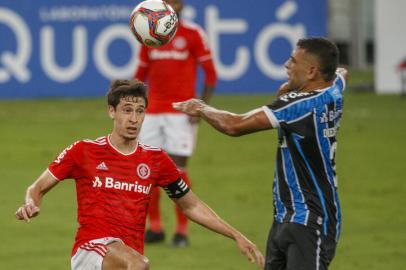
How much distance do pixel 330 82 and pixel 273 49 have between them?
2169cm

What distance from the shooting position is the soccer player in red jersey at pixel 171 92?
1292 cm

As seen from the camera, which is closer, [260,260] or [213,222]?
[260,260]

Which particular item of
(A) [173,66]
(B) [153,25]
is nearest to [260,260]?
(B) [153,25]

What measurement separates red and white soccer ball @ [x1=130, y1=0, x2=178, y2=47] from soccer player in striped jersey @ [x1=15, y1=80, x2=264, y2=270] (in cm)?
135

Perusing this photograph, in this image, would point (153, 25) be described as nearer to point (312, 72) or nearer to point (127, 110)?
point (127, 110)

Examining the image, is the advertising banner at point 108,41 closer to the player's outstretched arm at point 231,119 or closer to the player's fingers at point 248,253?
the player's outstretched arm at point 231,119

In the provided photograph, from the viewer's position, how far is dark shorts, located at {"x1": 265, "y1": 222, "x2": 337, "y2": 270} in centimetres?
765

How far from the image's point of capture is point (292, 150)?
7.80 meters

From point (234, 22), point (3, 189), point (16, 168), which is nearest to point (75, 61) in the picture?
point (234, 22)

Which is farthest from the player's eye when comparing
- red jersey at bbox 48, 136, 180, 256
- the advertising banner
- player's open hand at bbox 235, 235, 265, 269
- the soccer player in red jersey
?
the advertising banner

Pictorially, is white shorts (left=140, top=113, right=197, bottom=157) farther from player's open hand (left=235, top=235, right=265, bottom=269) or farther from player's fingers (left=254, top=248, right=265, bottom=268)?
player's fingers (left=254, top=248, right=265, bottom=268)

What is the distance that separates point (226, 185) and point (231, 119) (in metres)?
9.20

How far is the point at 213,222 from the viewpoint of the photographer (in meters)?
7.87

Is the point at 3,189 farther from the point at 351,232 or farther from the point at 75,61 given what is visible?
the point at 75,61
